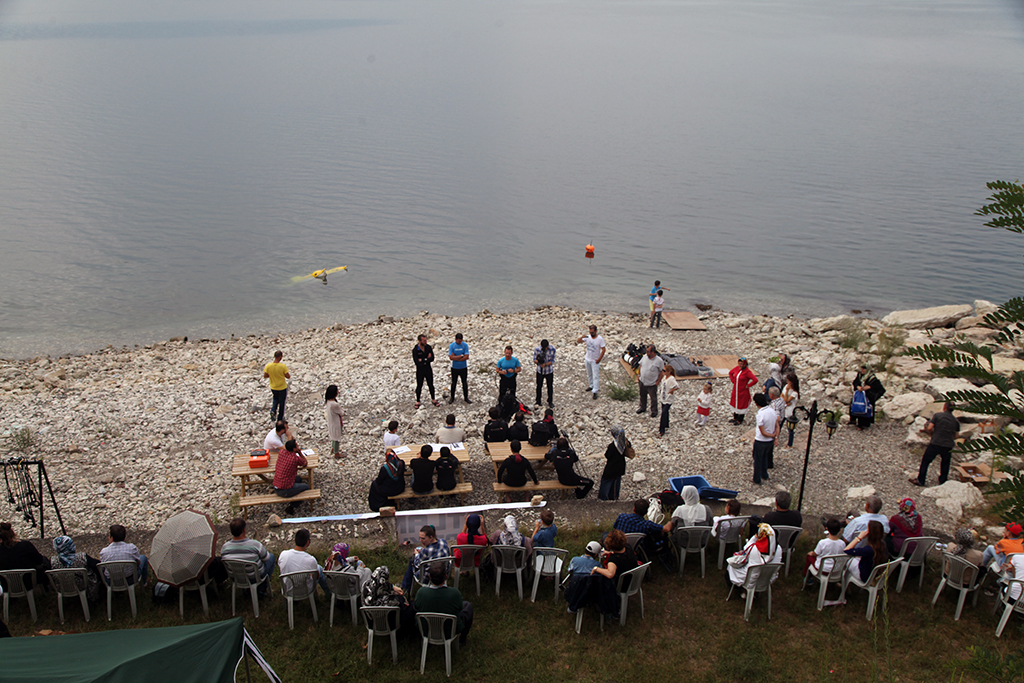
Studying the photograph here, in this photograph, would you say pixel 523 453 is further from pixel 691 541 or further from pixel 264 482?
pixel 264 482

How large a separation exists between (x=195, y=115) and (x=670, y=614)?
3380 inches

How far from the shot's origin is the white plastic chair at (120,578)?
824 centimetres

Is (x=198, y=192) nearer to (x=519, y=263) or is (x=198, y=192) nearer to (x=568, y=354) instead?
(x=519, y=263)

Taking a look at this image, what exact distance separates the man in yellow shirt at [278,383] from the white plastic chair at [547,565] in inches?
311

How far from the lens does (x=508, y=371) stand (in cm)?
1530

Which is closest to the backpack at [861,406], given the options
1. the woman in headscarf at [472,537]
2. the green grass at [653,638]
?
the green grass at [653,638]

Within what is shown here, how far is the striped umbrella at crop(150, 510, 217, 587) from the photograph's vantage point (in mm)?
8258

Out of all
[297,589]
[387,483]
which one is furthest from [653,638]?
[387,483]

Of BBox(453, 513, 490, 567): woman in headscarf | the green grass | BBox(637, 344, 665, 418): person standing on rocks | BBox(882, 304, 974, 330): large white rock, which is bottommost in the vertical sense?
the green grass

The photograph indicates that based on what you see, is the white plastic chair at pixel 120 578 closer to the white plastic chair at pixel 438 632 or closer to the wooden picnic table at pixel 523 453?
the white plastic chair at pixel 438 632

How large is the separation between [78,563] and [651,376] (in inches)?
417

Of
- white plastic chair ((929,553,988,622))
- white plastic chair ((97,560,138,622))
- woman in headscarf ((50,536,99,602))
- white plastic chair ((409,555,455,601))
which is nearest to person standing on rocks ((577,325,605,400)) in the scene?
white plastic chair ((409,555,455,601))

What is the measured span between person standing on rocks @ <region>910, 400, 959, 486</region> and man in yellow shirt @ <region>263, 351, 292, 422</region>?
1189 cm

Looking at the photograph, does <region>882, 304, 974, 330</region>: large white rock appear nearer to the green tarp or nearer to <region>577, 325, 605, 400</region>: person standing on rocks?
<region>577, 325, 605, 400</region>: person standing on rocks
